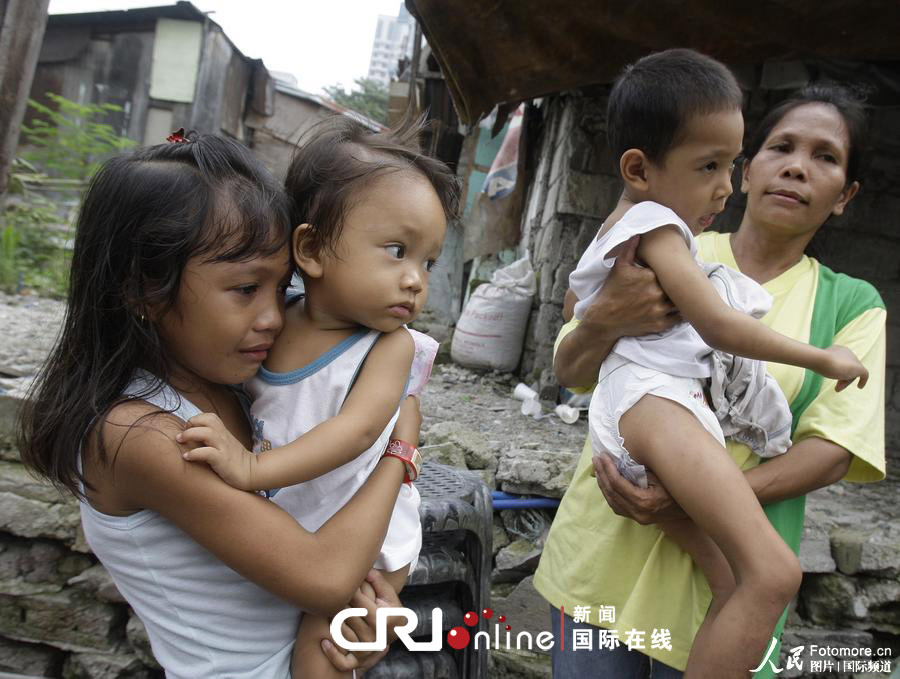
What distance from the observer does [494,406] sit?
172 inches

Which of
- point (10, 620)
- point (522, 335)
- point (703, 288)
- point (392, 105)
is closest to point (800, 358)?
point (703, 288)

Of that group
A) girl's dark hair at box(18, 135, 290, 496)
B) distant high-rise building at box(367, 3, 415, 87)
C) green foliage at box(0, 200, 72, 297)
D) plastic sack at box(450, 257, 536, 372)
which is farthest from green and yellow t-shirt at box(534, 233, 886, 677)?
distant high-rise building at box(367, 3, 415, 87)

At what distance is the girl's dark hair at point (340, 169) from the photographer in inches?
46.6

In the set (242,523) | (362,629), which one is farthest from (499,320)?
(242,523)

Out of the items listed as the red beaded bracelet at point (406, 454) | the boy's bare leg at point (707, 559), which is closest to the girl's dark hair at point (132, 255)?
the red beaded bracelet at point (406, 454)

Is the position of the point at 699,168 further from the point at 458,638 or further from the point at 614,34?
the point at 614,34

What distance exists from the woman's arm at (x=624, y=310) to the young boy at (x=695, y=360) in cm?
2

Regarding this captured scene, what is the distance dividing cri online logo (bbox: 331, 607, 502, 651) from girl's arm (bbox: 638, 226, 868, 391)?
2.59ft

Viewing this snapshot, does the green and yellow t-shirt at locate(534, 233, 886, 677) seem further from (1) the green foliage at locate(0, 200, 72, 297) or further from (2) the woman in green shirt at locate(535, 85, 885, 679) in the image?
(1) the green foliage at locate(0, 200, 72, 297)

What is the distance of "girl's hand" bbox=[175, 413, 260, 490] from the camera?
1.00 meters

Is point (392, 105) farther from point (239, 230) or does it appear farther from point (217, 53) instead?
point (239, 230)

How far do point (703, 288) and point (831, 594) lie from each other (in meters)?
2.08

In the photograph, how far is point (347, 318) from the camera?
1216 mm

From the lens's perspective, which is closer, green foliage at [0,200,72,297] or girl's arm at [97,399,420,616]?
girl's arm at [97,399,420,616]
